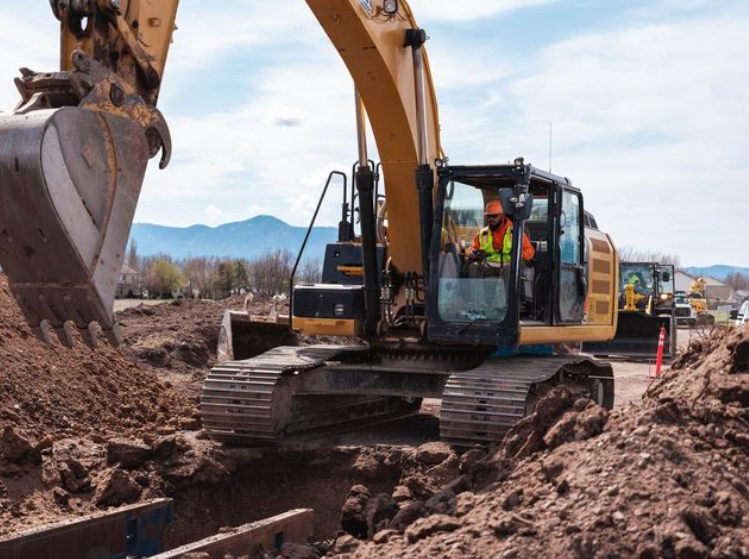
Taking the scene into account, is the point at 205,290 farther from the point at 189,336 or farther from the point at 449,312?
the point at 449,312

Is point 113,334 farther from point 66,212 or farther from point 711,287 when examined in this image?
point 711,287

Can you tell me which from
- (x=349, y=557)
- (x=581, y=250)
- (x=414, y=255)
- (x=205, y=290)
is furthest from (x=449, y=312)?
(x=205, y=290)

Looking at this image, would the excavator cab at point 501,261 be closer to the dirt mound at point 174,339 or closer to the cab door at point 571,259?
the cab door at point 571,259

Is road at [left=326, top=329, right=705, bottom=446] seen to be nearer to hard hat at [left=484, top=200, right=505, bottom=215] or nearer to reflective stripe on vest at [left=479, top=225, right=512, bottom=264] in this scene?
reflective stripe on vest at [left=479, top=225, right=512, bottom=264]

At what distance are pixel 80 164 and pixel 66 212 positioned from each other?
0.29 meters

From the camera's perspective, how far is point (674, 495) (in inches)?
182

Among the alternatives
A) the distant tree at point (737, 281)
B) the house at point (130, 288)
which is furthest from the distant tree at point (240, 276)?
the distant tree at point (737, 281)

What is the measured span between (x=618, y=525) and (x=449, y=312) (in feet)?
13.0

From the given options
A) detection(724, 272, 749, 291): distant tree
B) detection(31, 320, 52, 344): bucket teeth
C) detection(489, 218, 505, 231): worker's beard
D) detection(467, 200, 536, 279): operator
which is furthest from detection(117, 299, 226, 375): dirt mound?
detection(724, 272, 749, 291): distant tree

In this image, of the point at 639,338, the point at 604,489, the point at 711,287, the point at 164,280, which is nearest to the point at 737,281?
the point at 711,287

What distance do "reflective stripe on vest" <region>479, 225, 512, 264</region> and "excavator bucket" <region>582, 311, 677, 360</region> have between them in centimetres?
1368

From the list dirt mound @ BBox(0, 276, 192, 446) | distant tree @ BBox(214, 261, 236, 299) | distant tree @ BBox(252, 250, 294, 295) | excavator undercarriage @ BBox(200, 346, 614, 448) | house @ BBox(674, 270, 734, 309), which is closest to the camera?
excavator undercarriage @ BBox(200, 346, 614, 448)

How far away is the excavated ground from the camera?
458 centimetres

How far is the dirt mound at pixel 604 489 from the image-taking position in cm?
445
